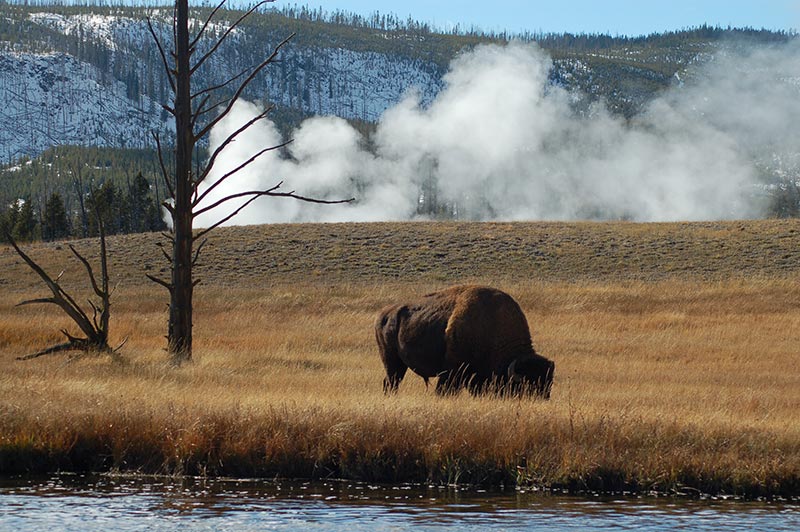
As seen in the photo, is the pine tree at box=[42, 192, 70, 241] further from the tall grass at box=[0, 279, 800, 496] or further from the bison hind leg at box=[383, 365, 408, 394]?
the bison hind leg at box=[383, 365, 408, 394]

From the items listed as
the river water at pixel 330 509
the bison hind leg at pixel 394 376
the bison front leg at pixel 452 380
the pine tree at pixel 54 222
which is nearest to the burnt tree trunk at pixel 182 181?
the bison hind leg at pixel 394 376

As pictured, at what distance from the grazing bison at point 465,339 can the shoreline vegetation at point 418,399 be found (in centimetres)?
62

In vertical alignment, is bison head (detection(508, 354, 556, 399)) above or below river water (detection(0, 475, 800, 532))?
above

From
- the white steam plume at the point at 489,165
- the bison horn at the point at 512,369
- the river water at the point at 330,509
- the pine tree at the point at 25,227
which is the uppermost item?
the white steam plume at the point at 489,165

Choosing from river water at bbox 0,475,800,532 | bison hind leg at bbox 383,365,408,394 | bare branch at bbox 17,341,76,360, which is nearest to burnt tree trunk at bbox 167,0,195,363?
bare branch at bbox 17,341,76,360

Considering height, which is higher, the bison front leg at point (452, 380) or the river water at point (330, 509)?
the bison front leg at point (452, 380)

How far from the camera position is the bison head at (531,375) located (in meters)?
13.5

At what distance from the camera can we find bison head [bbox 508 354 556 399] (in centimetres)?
1347

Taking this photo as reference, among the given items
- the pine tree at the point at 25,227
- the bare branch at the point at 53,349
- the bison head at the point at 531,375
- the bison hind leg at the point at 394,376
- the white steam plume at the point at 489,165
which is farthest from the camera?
the white steam plume at the point at 489,165

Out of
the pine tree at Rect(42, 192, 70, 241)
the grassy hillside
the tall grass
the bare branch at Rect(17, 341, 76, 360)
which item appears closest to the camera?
the tall grass

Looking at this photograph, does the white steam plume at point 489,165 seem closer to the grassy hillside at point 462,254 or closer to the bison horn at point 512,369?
the grassy hillside at point 462,254

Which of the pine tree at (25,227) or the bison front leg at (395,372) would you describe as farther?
the pine tree at (25,227)

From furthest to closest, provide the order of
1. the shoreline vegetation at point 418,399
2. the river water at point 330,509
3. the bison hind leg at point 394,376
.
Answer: the bison hind leg at point 394,376 < the shoreline vegetation at point 418,399 < the river water at point 330,509

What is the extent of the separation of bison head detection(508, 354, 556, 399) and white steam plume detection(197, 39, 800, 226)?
236 feet
